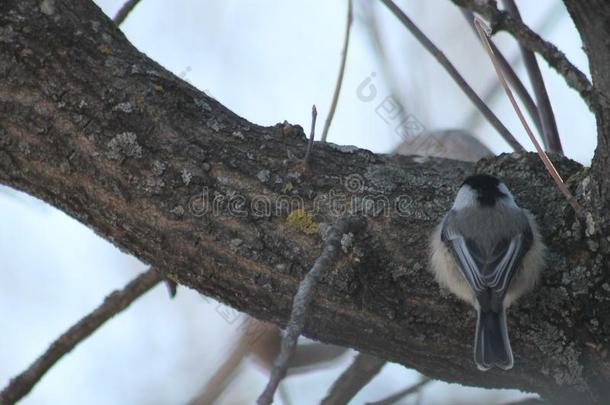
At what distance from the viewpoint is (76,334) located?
Result: 7.55ft

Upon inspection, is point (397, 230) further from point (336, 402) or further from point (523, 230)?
point (336, 402)

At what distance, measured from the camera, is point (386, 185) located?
2033 millimetres

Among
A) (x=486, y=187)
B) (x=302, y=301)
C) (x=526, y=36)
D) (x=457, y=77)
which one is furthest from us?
(x=457, y=77)

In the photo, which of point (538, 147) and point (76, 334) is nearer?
point (538, 147)

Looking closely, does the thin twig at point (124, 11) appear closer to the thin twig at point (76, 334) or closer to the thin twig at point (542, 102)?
the thin twig at point (76, 334)

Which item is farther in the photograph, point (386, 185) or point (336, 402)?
point (336, 402)

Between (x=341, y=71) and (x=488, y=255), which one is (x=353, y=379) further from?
(x=341, y=71)

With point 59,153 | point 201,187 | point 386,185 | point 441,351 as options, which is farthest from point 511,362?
point 59,153

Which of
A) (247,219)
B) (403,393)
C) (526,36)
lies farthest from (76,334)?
(526,36)

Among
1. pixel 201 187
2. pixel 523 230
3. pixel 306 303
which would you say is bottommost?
pixel 306 303

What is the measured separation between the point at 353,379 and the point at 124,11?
1.27 metres

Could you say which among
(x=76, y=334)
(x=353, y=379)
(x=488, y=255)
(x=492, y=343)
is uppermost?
(x=488, y=255)

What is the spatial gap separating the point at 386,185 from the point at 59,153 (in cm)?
76

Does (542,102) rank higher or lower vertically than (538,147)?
higher
